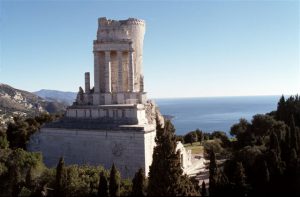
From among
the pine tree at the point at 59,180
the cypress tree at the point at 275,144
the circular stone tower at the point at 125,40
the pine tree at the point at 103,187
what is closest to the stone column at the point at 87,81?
the circular stone tower at the point at 125,40

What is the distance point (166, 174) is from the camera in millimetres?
18766

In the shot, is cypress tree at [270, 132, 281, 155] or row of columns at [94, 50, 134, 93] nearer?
cypress tree at [270, 132, 281, 155]

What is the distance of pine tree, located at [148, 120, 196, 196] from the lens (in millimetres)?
18625

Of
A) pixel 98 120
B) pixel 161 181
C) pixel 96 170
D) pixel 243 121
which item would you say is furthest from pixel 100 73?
pixel 243 121

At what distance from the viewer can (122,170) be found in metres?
28.6

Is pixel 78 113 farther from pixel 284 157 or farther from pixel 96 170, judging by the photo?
pixel 284 157

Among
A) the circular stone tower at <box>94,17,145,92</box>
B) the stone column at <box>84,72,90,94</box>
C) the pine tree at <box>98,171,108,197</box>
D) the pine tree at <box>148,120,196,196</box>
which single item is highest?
the circular stone tower at <box>94,17,145,92</box>

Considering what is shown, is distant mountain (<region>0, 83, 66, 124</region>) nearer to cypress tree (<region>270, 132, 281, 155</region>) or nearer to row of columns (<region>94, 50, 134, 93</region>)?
row of columns (<region>94, 50, 134, 93</region>)

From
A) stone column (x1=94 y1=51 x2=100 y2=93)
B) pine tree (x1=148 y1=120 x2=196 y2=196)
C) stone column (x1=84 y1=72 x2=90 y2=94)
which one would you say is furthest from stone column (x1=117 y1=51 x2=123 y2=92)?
pine tree (x1=148 y1=120 x2=196 y2=196)

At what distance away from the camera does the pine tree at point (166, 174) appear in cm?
1862

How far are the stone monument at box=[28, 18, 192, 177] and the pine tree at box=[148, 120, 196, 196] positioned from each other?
835 centimetres

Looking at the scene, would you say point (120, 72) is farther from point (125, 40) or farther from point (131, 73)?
point (125, 40)

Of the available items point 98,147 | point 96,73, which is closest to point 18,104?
point 96,73

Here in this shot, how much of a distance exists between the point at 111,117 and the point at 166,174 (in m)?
13.1
